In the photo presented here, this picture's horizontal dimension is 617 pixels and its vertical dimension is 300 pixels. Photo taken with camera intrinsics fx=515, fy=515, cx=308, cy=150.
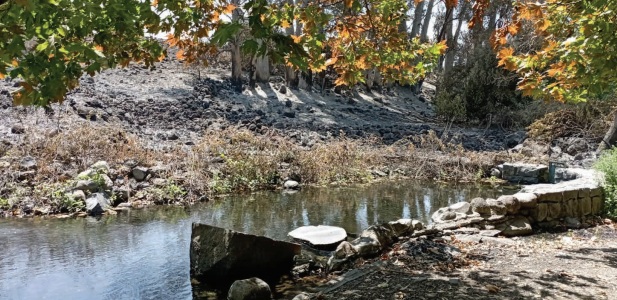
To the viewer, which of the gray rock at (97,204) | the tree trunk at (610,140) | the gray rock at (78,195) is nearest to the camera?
the gray rock at (97,204)

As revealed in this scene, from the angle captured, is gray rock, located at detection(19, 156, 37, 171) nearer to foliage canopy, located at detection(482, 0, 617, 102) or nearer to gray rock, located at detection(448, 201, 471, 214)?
gray rock, located at detection(448, 201, 471, 214)

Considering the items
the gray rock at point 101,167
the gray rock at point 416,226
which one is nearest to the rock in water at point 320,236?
the gray rock at point 416,226

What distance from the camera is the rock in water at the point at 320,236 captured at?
296 inches

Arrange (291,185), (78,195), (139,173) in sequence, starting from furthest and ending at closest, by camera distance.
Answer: (291,185), (139,173), (78,195)

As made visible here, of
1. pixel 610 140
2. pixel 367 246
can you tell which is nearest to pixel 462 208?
pixel 367 246

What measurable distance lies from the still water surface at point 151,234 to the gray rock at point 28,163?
1950 millimetres

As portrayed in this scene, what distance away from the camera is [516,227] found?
734 cm

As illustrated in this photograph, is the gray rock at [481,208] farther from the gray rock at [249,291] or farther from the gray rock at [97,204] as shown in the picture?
the gray rock at [97,204]

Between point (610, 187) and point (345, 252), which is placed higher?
point (610, 187)

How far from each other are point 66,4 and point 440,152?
1391 centimetres

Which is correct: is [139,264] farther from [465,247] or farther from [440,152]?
[440,152]

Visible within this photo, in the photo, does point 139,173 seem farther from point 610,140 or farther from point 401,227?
point 610,140

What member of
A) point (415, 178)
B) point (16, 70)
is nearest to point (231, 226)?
point (16, 70)

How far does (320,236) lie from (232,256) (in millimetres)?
2026
